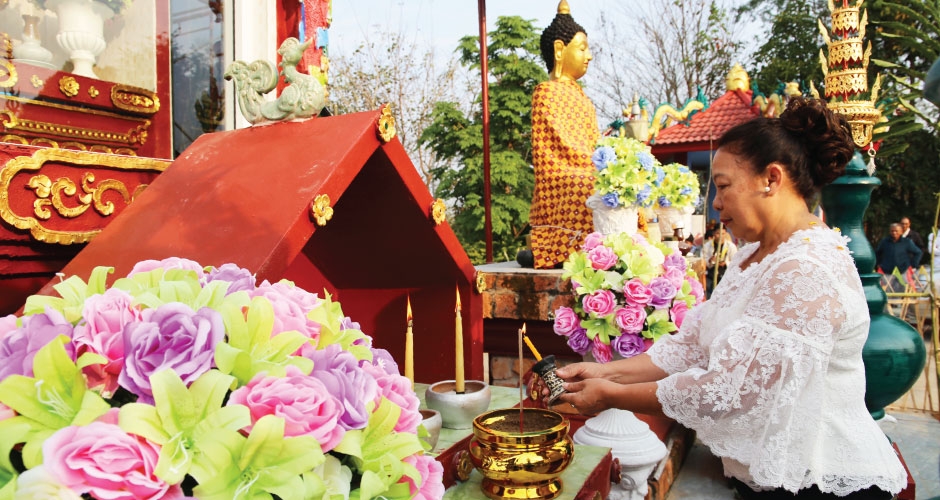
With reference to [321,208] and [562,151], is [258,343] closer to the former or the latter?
[321,208]

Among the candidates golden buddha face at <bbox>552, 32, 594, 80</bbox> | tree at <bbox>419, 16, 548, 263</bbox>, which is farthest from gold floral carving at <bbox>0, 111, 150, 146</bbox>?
tree at <bbox>419, 16, 548, 263</bbox>

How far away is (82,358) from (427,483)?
475mm

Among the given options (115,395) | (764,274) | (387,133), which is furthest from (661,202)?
(115,395)

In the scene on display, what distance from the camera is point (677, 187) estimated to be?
12.8ft

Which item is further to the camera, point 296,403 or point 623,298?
point 623,298

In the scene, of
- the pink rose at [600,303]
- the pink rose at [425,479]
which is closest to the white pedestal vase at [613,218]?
the pink rose at [600,303]

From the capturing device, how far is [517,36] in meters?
11.3

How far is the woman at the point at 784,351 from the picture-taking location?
1.54 m

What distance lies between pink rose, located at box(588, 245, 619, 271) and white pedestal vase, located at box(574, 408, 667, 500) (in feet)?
2.02

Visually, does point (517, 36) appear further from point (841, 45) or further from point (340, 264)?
point (340, 264)

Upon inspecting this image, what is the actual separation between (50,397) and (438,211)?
3.84 feet

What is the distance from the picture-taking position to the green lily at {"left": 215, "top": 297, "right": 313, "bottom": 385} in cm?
69

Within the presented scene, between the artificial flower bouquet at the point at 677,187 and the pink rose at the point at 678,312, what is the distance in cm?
160

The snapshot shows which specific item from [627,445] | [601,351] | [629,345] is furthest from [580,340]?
[627,445]
